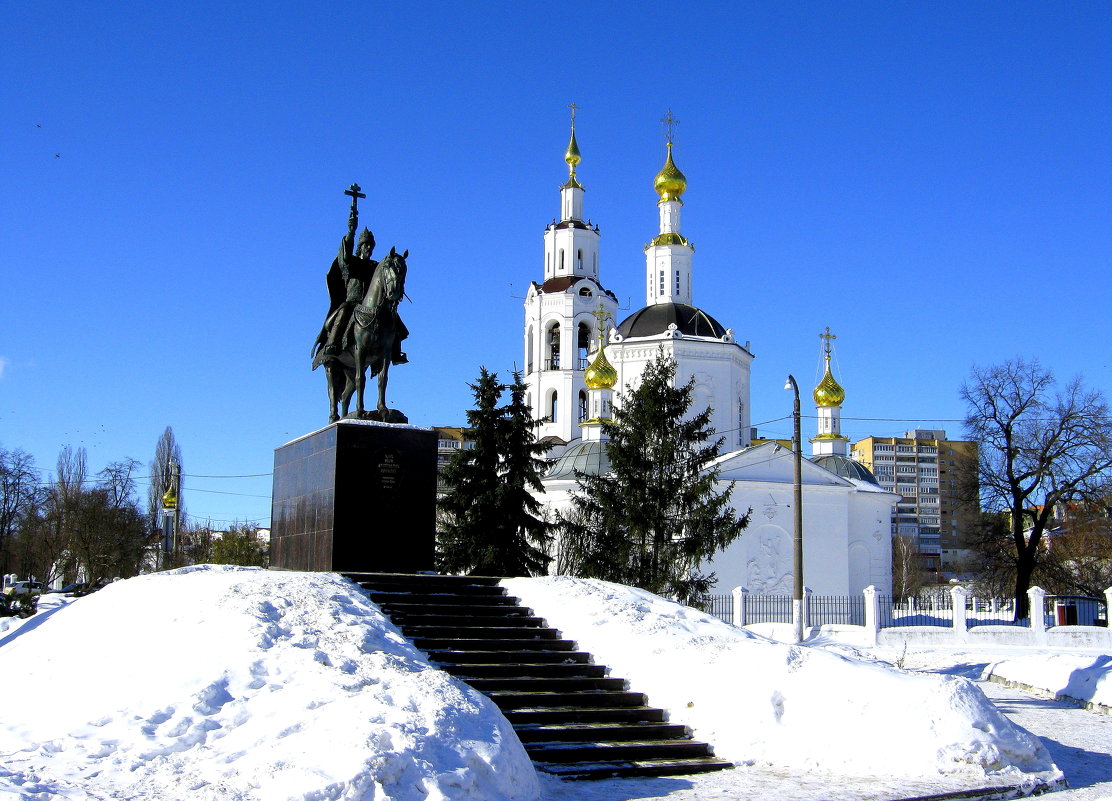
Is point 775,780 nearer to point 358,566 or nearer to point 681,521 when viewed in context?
point 358,566

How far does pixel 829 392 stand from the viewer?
4253cm

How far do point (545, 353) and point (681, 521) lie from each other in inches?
1129

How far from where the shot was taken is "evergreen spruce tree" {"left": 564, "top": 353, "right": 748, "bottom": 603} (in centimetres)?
2152

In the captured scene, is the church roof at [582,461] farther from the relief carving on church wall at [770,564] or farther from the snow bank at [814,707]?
the snow bank at [814,707]

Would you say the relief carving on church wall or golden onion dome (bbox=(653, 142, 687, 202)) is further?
golden onion dome (bbox=(653, 142, 687, 202))

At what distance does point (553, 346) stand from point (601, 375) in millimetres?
9543

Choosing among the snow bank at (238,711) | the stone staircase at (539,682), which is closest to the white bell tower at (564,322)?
the stone staircase at (539,682)

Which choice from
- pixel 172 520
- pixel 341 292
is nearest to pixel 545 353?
pixel 172 520

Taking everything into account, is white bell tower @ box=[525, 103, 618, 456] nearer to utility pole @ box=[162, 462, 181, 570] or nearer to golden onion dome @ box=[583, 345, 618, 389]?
golden onion dome @ box=[583, 345, 618, 389]

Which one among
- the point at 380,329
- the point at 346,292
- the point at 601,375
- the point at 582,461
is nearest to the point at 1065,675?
the point at 380,329

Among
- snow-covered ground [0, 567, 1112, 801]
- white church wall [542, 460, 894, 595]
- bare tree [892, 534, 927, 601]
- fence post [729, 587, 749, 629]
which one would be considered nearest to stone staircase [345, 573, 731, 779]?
snow-covered ground [0, 567, 1112, 801]

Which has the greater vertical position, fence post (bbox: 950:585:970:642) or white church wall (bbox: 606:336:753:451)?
white church wall (bbox: 606:336:753:451)

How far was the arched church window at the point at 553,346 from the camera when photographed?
1961 inches

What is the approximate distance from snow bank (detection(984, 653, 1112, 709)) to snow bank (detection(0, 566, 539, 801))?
29.0 feet
